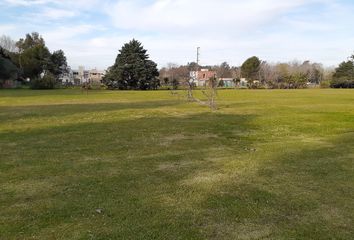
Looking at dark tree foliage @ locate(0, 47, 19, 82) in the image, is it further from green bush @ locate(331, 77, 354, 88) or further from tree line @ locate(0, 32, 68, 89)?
green bush @ locate(331, 77, 354, 88)

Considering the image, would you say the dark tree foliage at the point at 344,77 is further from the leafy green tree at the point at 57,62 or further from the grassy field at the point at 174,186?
the grassy field at the point at 174,186

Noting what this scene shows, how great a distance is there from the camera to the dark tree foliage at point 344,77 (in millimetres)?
92500

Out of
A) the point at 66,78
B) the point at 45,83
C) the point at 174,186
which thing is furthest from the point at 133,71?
the point at 174,186

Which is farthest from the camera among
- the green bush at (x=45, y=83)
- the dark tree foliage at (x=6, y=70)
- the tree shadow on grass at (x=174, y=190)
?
the green bush at (x=45, y=83)

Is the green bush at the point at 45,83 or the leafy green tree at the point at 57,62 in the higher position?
the leafy green tree at the point at 57,62

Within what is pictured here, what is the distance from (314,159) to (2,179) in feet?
22.5

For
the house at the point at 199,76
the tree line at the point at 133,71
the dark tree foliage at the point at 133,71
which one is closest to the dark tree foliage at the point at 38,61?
the tree line at the point at 133,71

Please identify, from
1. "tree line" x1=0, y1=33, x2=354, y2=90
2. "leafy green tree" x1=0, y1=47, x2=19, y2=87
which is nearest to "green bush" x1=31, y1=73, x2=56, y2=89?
"tree line" x1=0, y1=33, x2=354, y2=90

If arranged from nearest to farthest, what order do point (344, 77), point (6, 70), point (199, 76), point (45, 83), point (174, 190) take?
point (174, 190) < point (6, 70) < point (45, 83) < point (344, 77) < point (199, 76)

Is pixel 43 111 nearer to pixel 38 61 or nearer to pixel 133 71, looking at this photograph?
pixel 133 71

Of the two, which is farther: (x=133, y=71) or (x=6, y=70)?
(x=133, y=71)

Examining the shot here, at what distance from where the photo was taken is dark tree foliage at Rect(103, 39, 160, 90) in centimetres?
7700

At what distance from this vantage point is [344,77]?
314 feet

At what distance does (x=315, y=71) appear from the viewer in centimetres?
12525
